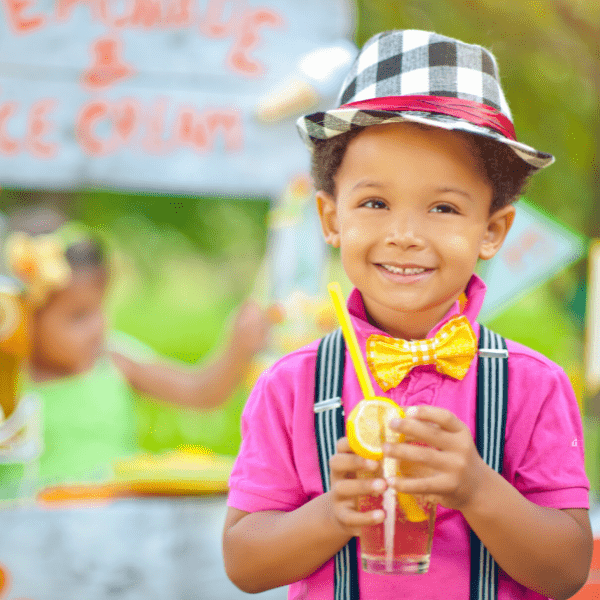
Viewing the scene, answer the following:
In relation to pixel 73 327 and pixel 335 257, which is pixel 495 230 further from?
pixel 73 327

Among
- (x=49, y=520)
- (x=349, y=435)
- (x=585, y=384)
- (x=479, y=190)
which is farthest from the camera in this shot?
(x=585, y=384)

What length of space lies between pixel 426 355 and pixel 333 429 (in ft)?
0.75

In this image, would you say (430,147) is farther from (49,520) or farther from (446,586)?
(49,520)

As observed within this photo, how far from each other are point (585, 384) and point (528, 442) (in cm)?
253

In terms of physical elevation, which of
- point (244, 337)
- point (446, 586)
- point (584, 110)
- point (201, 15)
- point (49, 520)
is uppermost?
point (201, 15)

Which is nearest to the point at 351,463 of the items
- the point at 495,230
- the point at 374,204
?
the point at 374,204

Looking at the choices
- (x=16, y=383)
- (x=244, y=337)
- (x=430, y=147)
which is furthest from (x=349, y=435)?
(x=16, y=383)

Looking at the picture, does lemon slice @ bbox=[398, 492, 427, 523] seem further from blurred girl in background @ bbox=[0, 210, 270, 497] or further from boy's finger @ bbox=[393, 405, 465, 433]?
blurred girl in background @ bbox=[0, 210, 270, 497]

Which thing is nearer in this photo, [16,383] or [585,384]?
[16,383]

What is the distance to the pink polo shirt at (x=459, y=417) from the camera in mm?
1277

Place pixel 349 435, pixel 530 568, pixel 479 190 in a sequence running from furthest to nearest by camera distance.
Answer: pixel 479 190
pixel 530 568
pixel 349 435

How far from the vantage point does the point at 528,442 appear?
1302 mm

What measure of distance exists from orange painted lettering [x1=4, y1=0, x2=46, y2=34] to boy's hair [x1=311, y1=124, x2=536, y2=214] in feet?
7.71

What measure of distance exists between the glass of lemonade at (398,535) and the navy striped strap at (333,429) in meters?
0.10
